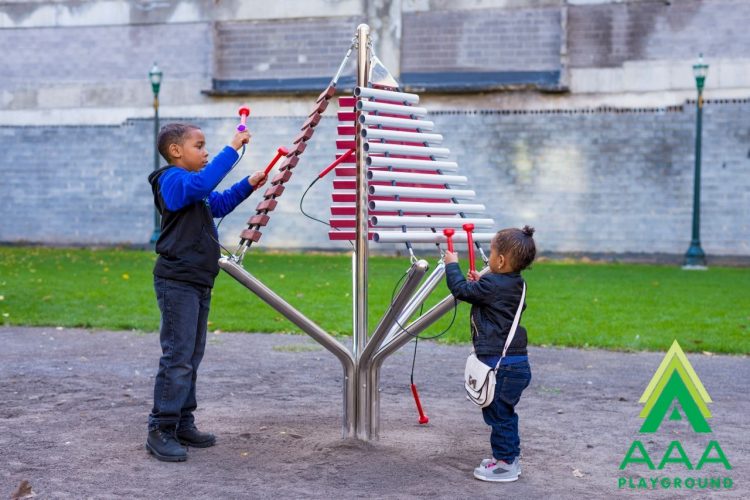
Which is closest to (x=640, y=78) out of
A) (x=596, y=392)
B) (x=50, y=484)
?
(x=596, y=392)

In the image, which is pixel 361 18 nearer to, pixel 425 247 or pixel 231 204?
pixel 425 247

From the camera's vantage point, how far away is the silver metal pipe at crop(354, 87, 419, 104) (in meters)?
5.46

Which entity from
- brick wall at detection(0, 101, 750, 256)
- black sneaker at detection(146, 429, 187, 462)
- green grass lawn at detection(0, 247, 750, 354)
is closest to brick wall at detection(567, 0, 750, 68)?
brick wall at detection(0, 101, 750, 256)

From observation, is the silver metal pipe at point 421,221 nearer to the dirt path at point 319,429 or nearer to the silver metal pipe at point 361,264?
the silver metal pipe at point 361,264

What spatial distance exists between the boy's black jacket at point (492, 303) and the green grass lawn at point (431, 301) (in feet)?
15.9

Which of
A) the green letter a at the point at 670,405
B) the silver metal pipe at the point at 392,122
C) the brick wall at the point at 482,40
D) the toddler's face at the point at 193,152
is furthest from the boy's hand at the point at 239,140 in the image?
the brick wall at the point at 482,40

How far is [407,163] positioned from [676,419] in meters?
2.43

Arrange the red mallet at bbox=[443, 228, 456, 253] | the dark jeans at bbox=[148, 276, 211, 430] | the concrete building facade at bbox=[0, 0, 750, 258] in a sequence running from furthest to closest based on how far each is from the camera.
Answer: the concrete building facade at bbox=[0, 0, 750, 258]
the dark jeans at bbox=[148, 276, 211, 430]
the red mallet at bbox=[443, 228, 456, 253]

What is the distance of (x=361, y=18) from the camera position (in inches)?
942

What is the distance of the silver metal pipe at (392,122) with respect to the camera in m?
5.38

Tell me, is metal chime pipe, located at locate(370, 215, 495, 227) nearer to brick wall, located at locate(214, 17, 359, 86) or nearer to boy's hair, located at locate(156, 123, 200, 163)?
boy's hair, located at locate(156, 123, 200, 163)

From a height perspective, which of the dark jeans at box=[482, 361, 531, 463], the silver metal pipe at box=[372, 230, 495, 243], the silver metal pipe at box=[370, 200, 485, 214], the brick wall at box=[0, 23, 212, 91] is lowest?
the dark jeans at box=[482, 361, 531, 463]

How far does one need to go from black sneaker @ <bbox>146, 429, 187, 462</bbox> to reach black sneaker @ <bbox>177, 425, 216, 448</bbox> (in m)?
0.16

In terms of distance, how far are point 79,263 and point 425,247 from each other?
7250 millimetres
